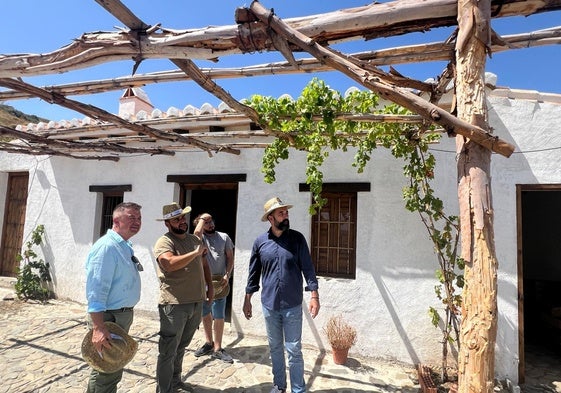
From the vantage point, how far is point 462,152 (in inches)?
75.3

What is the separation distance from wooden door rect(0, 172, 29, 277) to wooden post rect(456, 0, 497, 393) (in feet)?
30.4

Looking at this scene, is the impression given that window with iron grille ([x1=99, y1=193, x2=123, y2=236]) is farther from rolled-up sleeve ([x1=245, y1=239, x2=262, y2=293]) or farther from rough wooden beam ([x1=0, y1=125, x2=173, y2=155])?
rolled-up sleeve ([x1=245, y1=239, x2=262, y2=293])

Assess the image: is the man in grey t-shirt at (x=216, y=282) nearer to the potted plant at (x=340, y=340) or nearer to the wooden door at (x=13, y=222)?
the potted plant at (x=340, y=340)

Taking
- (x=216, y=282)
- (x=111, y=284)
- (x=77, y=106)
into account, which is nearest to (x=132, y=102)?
(x=77, y=106)

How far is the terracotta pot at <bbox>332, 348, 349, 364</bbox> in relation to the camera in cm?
429

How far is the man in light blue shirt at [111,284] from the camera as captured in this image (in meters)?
2.52

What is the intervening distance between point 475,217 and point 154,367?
4.03 m

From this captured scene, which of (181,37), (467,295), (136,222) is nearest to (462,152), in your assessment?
(467,295)

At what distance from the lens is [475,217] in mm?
1775

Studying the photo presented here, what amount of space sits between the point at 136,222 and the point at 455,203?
12.8 feet

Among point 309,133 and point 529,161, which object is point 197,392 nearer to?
point 309,133

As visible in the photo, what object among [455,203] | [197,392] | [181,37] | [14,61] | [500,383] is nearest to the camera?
[181,37]

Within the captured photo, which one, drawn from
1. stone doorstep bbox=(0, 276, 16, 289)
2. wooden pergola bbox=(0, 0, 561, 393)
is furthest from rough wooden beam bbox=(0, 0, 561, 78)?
stone doorstep bbox=(0, 276, 16, 289)

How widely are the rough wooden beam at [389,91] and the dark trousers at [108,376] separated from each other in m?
2.55
